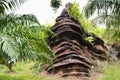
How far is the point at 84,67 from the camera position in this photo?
1692 centimetres

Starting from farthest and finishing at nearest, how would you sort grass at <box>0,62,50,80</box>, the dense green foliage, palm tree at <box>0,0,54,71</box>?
1. the dense green foliage
2. grass at <box>0,62,50,80</box>
3. palm tree at <box>0,0,54,71</box>

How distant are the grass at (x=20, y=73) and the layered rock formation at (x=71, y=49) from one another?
2.90 ft

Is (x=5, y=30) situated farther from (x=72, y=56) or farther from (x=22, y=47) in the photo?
(x=72, y=56)

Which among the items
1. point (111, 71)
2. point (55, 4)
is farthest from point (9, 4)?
point (55, 4)

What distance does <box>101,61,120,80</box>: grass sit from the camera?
16.6 meters

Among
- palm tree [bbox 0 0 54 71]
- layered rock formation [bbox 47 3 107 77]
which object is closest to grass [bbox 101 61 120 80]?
layered rock formation [bbox 47 3 107 77]

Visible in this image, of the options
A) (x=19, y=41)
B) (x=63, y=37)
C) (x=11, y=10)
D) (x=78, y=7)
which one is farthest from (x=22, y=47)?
(x=78, y=7)

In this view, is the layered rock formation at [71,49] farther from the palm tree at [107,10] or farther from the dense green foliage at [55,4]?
the dense green foliage at [55,4]

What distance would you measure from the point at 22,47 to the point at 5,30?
97cm

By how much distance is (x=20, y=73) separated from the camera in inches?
688

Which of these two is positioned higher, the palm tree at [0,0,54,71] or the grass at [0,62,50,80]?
the palm tree at [0,0,54,71]

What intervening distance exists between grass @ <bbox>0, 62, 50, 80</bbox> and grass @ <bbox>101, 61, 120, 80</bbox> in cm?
305

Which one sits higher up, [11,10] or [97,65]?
[11,10]

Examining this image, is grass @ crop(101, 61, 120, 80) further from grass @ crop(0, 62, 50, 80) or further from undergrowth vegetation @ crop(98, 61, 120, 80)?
grass @ crop(0, 62, 50, 80)
